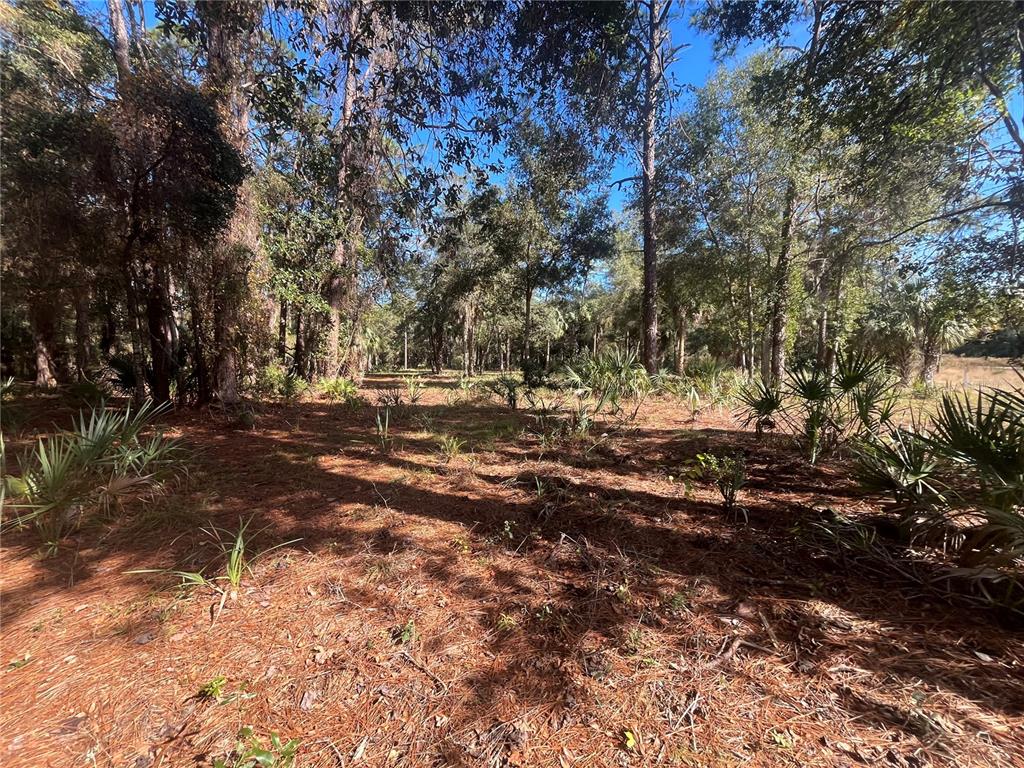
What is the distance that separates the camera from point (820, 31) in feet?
16.5

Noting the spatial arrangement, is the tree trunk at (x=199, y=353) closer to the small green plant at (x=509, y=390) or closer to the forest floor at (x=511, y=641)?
the forest floor at (x=511, y=641)

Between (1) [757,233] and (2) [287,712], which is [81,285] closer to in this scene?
(2) [287,712]

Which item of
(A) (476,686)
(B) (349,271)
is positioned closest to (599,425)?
(A) (476,686)

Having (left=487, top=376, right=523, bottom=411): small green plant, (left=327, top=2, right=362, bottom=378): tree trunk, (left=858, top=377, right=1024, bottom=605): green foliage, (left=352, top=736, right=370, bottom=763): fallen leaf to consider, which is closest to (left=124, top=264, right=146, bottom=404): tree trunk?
(left=327, top=2, right=362, bottom=378): tree trunk

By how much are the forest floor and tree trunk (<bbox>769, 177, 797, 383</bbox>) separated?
12222mm

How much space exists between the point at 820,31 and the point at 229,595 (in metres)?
8.58

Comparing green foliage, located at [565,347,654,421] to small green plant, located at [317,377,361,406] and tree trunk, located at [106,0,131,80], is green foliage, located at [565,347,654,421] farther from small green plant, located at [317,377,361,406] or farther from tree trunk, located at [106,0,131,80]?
tree trunk, located at [106,0,131,80]

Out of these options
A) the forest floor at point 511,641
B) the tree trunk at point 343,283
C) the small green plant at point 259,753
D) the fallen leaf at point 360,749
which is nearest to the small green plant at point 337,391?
the tree trunk at point 343,283

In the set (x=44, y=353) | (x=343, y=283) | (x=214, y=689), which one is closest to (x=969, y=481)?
(x=214, y=689)

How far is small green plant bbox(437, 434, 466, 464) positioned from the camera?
5133mm

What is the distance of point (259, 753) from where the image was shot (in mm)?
1467

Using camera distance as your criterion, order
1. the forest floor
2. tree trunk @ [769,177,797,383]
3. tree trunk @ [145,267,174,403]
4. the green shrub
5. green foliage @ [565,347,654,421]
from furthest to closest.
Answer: tree trunk @ [769,177,797,383] → green foliage @ [565,347,654,421] → the green shrub → tree trunk @ [145,267,174,403] → the forest floor

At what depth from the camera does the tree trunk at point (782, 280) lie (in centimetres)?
1292

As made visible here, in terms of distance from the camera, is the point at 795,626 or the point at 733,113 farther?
the point at 733,113
